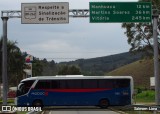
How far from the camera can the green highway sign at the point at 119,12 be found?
31.5 m

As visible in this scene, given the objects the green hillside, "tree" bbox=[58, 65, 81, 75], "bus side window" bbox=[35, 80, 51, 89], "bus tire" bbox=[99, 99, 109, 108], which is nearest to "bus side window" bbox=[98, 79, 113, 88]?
"bus tire" bbox=[99, 99, 109, 108]

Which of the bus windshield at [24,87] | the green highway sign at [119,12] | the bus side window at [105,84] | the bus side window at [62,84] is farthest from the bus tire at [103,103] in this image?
the green highway sign at [119,12]

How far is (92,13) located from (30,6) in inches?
167

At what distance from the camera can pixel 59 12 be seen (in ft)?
105

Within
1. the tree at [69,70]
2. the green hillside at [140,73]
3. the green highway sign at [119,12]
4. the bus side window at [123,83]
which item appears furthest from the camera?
the green hillside at [140,73]

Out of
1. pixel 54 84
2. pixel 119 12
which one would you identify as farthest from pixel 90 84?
pixel 119 12

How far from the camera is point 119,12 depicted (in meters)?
31.6

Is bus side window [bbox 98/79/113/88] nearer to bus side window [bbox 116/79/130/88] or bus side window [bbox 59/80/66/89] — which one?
bus side window [bbox 116/79/130/88]

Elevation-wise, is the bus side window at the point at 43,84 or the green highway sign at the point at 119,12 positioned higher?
the green highway sign at the point at 119,12

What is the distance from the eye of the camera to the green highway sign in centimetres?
3152

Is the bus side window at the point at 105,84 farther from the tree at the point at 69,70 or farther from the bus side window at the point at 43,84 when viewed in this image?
the tree at the point at 69,70

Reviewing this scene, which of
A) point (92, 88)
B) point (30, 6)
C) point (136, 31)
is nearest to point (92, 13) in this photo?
point (30, 6)

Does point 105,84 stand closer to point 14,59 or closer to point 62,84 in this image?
point 62,84

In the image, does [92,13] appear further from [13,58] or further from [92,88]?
[13,58]
